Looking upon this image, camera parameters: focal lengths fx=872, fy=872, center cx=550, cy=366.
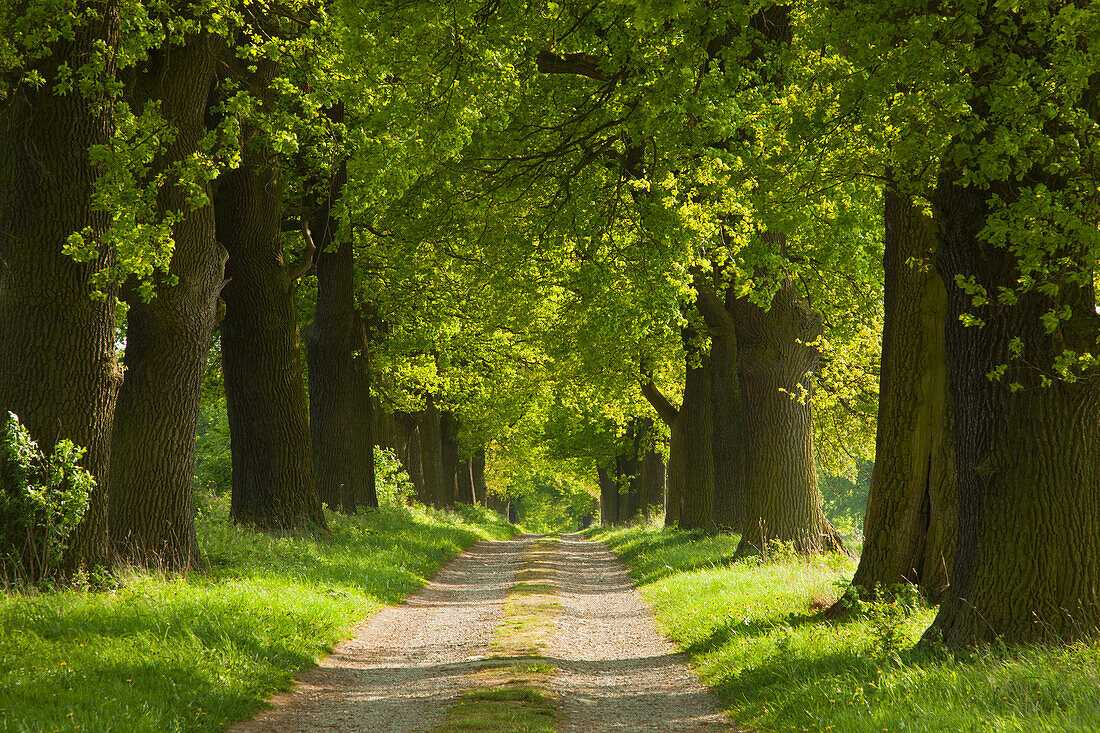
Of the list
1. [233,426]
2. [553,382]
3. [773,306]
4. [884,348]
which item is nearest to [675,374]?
[553,382]

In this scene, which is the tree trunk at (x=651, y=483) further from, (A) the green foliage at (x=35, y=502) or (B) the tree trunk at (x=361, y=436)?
(A) the green foliage at (x=35, y=502)

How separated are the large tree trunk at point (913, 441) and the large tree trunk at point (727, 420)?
906 cm

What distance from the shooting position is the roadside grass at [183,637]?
19.1 ft

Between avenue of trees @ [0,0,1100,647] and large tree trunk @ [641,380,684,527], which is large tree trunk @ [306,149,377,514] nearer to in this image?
avenue of trees @ [0,0,1100,647]

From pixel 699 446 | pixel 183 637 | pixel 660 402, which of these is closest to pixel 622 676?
pixel 183 637

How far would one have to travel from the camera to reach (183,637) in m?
7.77

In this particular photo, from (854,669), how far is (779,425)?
8.47 metres

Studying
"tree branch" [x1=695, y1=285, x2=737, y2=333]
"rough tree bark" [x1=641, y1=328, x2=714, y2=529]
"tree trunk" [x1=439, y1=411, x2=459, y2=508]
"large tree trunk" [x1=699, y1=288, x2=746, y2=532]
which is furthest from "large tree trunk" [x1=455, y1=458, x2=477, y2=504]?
"tree branch" [x1=695, y1=285, x2=737, y2=333]

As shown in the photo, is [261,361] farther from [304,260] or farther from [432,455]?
[432,455]

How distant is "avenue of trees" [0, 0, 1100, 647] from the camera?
6.40m

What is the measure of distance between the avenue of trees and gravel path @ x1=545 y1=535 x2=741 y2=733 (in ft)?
7.44

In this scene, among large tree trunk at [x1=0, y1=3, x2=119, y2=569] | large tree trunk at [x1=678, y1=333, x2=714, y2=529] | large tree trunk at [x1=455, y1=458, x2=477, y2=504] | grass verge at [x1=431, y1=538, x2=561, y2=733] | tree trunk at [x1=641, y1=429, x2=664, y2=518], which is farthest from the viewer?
large tree trunk at [x1=455, y1=458, x2=477, y2=504]

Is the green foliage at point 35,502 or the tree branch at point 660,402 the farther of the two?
the tree branch at point 660,402

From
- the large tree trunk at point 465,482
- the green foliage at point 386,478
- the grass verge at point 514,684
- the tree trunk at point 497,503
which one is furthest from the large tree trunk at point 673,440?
the tree trunk at point 497,503
